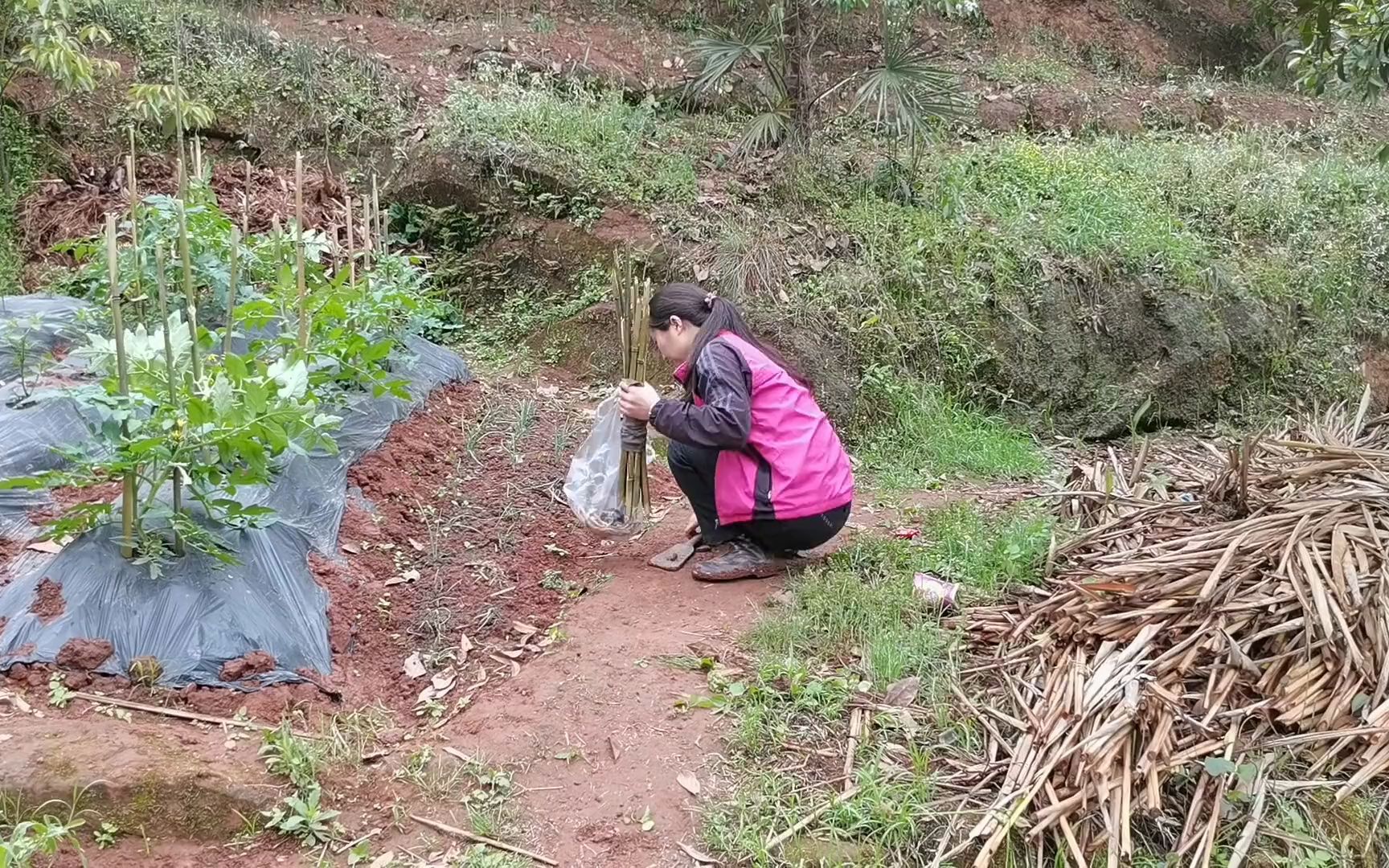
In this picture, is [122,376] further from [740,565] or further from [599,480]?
[740,565]

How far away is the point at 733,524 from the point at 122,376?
76.9 inches

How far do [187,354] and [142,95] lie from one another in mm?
4388

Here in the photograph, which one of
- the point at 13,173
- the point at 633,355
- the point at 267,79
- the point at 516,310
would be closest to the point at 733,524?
the point at 633,355

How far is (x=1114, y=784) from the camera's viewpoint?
245 centimetres

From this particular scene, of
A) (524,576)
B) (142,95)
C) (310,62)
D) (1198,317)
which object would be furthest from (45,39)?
(1198,317)

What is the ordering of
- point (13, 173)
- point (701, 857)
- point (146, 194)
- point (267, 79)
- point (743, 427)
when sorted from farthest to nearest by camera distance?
point (267, 79) < point (13, 173) < point (146, 194) < point (743, 427) < point (701, 857)

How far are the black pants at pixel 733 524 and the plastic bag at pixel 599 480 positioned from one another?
407mm

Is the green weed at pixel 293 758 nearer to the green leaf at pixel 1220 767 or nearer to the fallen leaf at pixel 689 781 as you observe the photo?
the fallen leaf at pixel 689 781

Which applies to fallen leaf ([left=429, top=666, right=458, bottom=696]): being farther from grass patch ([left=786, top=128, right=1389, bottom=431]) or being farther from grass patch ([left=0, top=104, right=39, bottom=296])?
grass patch ([left=0, top=104, right=39, bottom=296])

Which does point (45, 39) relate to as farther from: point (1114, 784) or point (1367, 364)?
point (1367, 364)

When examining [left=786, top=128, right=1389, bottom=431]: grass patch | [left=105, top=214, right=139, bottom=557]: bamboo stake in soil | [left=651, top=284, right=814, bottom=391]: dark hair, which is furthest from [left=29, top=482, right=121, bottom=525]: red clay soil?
[left=786, top=128, right=1389, bottom=431]: grass patch

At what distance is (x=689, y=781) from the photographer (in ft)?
8.68

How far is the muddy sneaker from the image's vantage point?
3605 millimetres

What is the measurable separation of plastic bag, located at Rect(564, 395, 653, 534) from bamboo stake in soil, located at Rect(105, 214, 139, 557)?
1.62m
